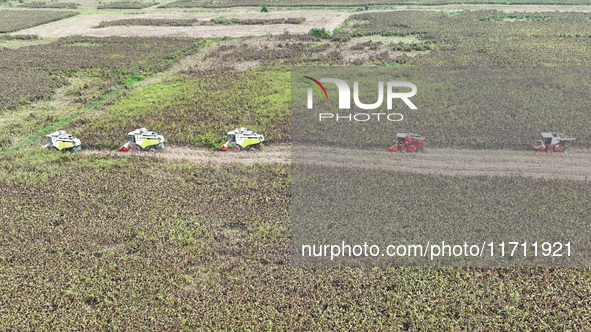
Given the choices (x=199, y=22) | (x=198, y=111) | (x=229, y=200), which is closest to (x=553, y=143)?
(x=229, y=200)

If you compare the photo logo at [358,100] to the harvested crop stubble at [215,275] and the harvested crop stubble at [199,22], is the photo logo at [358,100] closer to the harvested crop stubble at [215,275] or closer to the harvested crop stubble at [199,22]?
the harvested crop stubble at [215,275]

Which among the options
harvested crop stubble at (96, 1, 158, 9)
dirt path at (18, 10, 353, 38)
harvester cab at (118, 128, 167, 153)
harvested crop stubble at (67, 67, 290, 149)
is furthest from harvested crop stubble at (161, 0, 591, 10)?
harvester cab at (118, 128, 167, 153)

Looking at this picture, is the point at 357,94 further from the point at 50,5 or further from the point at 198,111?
the point at 50,5

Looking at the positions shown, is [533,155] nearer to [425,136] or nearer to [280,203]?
[425,136]

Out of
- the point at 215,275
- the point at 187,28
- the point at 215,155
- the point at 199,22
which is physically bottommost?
the point at 215,275

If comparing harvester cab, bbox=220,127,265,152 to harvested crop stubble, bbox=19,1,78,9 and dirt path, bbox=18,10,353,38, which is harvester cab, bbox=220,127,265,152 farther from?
harvested crop stubble, bbox=19,1,78,9

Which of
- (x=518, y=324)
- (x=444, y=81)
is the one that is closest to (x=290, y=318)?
(x=518, y=324)

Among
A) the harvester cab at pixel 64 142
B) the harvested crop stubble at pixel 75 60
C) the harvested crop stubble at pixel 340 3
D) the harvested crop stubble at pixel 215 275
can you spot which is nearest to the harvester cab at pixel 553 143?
the harvested crop stubble at pixel 215 275
